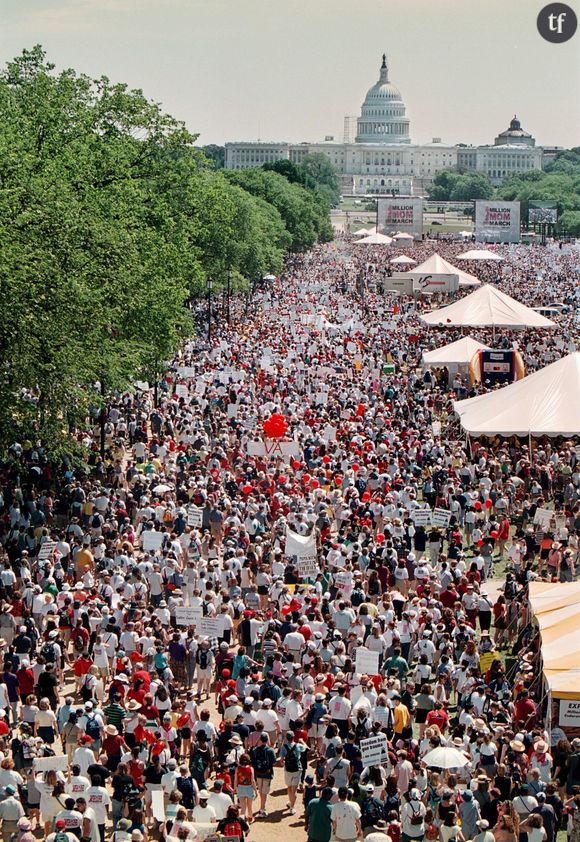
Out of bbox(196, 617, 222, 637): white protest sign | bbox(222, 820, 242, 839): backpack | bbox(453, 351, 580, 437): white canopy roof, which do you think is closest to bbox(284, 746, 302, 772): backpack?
bbox(222, 820, 242, 839): backpack

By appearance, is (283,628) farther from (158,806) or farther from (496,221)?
(496,221)

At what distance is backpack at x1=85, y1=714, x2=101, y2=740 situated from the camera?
52.2 feet

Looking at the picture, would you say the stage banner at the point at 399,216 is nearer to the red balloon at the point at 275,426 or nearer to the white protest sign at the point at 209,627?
the red balloon at the point at 275,426

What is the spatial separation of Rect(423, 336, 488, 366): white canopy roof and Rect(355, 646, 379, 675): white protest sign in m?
25.2

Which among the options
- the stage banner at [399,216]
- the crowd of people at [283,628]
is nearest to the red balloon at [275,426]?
the crowd of people at [283,628]

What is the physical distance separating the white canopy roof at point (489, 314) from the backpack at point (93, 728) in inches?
1353

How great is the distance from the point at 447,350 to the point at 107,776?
Result: 2924 cm

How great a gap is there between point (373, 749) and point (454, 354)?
28762 mm

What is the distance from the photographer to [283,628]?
19.1 meters

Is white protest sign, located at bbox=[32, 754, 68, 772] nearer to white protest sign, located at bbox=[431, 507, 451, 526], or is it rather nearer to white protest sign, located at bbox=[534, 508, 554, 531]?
white protest sign, located at bbox=[431, 507, 451, 526]

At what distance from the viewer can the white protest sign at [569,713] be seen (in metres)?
15.7

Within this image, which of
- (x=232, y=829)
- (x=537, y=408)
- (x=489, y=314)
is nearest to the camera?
(x=232, y=829)

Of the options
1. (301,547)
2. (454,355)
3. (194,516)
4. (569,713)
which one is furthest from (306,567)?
(454,355)

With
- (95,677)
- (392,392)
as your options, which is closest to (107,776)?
(95,677)
